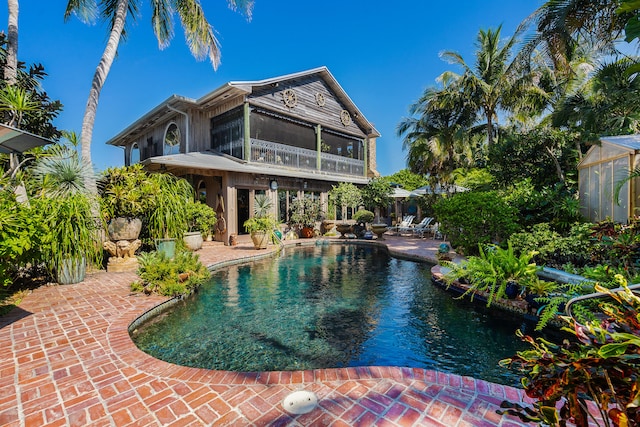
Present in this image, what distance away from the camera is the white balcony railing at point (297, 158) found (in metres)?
14.2

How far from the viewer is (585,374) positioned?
3.37 feet

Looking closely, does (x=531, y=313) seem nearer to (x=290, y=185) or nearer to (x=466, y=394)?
(x=466, y=394)

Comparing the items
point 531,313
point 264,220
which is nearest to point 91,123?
point 264,220

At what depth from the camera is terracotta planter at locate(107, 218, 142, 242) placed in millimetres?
7297

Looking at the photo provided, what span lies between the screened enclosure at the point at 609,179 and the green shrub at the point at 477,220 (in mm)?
1849

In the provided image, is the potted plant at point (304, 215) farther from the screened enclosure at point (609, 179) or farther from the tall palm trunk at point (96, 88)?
the screened enclosure at point (609, 179)

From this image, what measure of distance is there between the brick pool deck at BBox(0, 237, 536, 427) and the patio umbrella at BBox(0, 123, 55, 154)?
3.10 meters

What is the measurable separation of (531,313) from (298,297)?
13.5 ft

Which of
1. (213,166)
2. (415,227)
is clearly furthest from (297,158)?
(415,227)

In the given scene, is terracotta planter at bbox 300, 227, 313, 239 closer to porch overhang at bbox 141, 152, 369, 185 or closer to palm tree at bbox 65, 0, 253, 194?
porch overhang at bbox 141, 152, 369, 185

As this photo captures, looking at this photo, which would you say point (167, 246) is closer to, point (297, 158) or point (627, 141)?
point (297, 158)

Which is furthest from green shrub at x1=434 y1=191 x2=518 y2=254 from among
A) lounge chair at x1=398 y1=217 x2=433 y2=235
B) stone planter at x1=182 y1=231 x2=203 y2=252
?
stone planter at x1=182 y1=231 x2=203 y2=252

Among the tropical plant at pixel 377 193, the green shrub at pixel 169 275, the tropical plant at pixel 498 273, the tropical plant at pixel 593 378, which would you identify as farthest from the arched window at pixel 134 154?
the tropical plant at pixel 593 378

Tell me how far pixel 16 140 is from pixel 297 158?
1161cm
